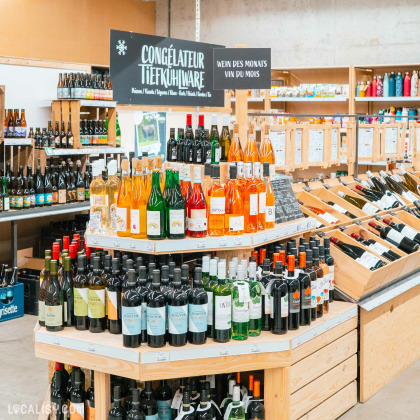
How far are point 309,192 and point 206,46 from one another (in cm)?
169

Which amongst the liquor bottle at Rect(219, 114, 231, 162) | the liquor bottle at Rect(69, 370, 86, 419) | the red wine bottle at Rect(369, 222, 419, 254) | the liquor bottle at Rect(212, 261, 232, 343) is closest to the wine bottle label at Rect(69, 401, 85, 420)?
the liquor bottle at Rect(69, 370, 86, 419)

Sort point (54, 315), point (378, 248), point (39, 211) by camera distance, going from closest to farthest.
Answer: point (54, 315) → point (378, 248) → point (39, 211)

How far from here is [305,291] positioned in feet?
9.88

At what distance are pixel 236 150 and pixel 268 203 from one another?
0.37 metres

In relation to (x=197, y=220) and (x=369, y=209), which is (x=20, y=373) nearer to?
(x=197, y=220)

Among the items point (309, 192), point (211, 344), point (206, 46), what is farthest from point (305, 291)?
point (309, 192)

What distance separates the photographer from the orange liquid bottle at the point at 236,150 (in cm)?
333

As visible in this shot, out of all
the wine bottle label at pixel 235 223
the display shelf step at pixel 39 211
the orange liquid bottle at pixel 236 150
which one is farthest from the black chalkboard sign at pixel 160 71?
the display shelf step at pixel 39 211

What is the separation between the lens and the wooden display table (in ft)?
8.68

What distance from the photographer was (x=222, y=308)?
2701 millimetres

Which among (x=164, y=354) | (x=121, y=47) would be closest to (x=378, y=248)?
(x=164, y=354)

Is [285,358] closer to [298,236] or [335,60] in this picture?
[298,236]

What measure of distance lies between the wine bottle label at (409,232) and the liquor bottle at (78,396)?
2.51m

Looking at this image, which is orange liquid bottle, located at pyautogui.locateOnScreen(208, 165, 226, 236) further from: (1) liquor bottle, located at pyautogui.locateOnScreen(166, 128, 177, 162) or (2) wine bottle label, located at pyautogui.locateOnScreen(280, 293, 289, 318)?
(1) liquor bottle, located at pyautogui.locateOnScreen(166, 128, 177, 162)
